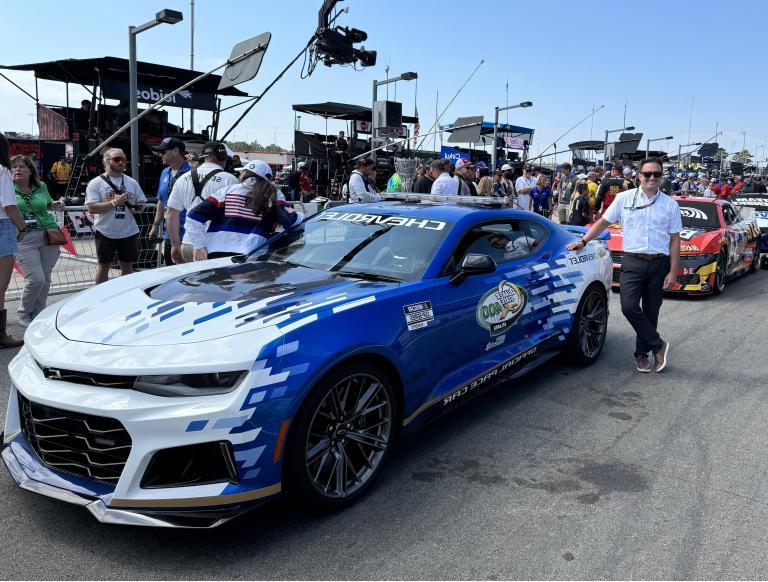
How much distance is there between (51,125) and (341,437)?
17116mm

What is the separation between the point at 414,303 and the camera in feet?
11.1

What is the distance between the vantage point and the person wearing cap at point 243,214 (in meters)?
5.07

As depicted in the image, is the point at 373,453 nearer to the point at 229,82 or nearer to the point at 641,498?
the point at 641,498

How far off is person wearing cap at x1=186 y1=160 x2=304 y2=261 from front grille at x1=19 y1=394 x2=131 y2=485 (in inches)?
102

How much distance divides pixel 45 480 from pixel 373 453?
1.48m

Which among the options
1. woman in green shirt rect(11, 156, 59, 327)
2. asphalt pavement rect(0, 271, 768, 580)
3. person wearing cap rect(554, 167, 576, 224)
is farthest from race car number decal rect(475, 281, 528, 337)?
person wearing cap rect(554, 167, 576, 224)

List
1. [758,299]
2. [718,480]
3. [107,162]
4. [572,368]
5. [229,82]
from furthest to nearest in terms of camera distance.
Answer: [229,82], [758,299], [107,162], [572,368], [718,480]

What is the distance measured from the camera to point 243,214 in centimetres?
511

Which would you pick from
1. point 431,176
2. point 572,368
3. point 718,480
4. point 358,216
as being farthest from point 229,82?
point 718,480

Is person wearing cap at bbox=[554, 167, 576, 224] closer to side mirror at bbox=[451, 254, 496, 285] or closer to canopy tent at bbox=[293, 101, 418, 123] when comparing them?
canopy tent at bbox=[293, 101, 418, 123]

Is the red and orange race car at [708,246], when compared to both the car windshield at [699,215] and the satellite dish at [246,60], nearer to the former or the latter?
the car windshield at [699,215]

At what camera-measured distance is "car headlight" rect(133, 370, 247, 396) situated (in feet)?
8.24

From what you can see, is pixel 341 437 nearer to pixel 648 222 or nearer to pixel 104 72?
pixel 648 222

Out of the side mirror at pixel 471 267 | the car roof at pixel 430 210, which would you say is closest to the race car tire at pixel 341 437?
the side mirror at pixel 471 267
